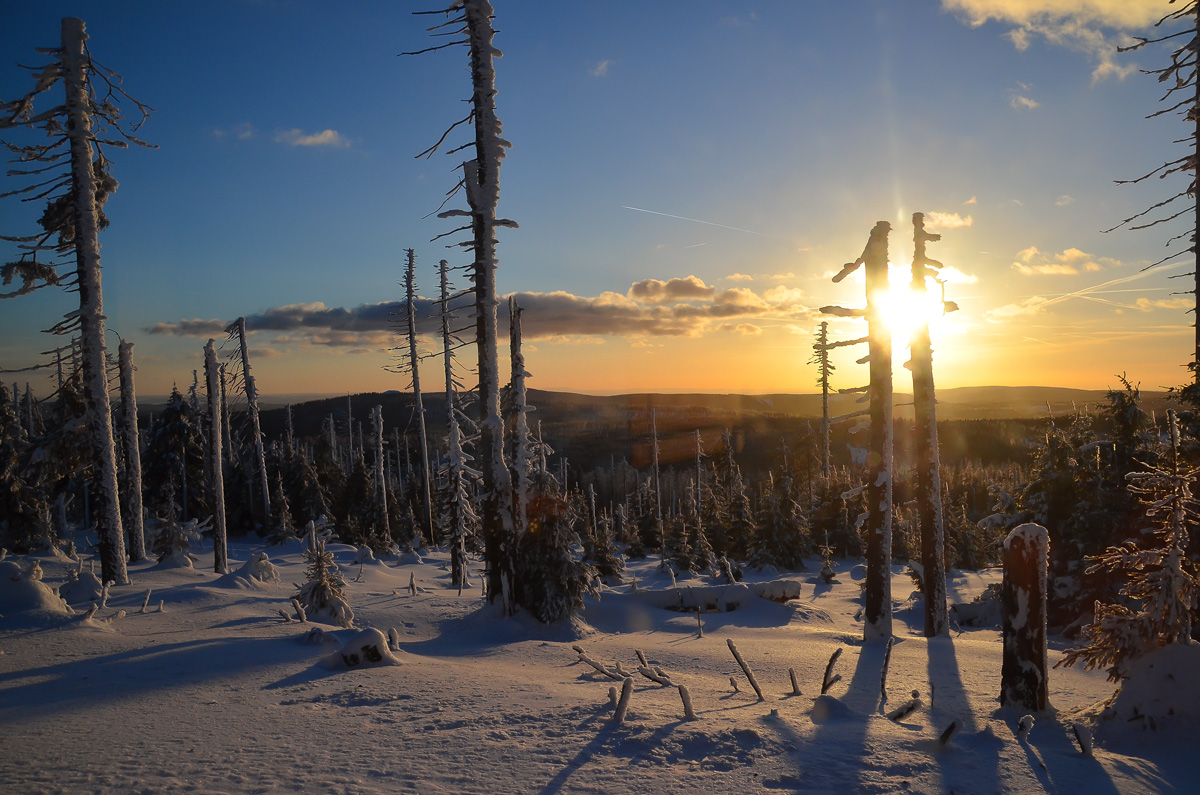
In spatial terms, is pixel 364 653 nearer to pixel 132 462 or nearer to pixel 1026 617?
pixel 1026 617

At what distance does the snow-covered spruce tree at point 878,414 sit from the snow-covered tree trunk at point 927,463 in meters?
1.40

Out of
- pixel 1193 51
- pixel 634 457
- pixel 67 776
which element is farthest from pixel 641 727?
pixel 634 457

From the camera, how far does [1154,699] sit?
600 centimetres

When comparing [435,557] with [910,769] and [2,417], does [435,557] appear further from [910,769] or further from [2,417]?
[910,769]

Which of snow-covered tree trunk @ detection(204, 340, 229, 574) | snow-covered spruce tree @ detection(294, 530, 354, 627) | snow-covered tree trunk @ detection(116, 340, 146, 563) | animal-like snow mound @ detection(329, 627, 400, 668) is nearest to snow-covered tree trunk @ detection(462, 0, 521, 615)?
snow-covered spruce tree @ detection(294, 530, 354, 627)

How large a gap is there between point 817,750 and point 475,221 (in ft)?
36.2

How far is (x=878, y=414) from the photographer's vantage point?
12742 millimetres

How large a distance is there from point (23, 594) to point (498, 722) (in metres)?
9.86

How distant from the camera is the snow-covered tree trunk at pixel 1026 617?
6.37m

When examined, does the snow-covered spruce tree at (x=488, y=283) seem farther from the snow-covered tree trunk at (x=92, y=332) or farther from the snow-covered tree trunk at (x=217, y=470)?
the snow-covered tree trunk at (x=217, y=470)

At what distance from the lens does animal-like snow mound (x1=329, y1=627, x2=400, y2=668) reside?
7.63 m

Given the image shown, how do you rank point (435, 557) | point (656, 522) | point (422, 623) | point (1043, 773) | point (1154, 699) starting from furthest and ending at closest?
point (656, 522), point (435, 557), point (422, 623), point (1154, 699), point (1043, 773)

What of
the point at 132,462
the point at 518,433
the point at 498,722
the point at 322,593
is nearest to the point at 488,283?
the point at 518,433

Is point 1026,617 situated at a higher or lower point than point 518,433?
lower
